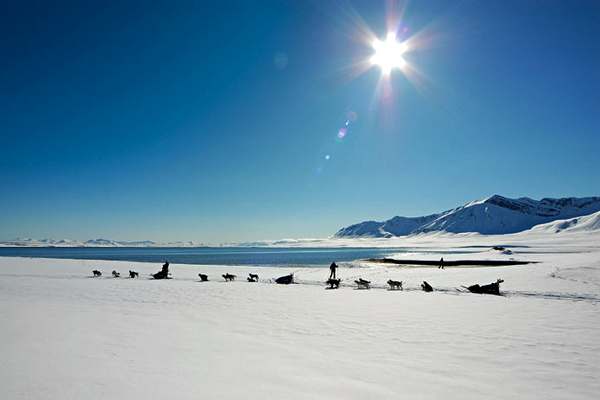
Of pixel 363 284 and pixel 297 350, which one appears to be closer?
pixel 297 350

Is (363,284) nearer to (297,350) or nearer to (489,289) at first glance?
(489,289)

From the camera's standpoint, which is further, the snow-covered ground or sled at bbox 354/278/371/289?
sled at bbox 354/278/371/289

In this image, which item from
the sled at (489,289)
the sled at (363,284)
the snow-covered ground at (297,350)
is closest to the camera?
the snow-covered ground at (297,350)

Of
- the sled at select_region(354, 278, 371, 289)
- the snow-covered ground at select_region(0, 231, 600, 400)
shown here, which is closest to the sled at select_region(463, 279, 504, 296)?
the snow-covered ground at select_region(0, 231, 600, 400)

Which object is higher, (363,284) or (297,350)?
(363,284)

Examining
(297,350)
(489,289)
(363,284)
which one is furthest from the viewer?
(363,284)

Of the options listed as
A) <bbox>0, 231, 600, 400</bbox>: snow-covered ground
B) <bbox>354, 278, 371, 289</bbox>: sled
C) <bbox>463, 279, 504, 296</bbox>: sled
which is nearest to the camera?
<bbox>0, 231, 600, 400</bbox>: snow-covered ground

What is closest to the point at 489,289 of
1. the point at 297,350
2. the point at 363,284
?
the point at 363,284

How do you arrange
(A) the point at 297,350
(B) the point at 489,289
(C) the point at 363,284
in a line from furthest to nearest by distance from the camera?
(C) the point at 363,284, (B) the point at 489,289, (A) the point at 297,350

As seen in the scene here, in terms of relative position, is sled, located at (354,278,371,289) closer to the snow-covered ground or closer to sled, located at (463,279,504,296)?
sled, located at (463,279,504,296)

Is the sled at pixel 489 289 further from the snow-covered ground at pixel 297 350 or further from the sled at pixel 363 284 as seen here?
the sled at pixel 363 284

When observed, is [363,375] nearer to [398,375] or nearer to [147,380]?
[398,375]

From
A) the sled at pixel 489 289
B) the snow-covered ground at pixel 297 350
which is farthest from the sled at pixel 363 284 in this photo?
the snow-covered ground at pixel 297 350

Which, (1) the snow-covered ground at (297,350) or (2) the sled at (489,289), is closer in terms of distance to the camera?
(1) the snow-covered ground at (297,350)
